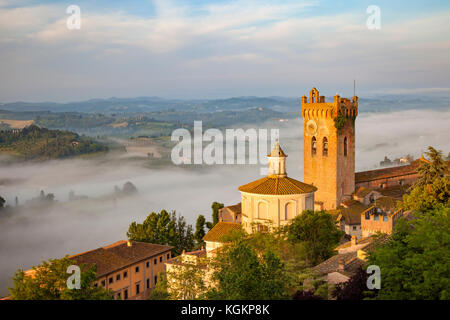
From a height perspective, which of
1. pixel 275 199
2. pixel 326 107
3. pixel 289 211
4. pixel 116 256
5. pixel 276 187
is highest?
pixel 326 107

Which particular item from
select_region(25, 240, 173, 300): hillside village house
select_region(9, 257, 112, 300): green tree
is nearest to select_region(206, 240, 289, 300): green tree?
select_region(9, 257, 112, 300): green tree

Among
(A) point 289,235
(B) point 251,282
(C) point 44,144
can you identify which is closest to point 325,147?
(A) point 289,235

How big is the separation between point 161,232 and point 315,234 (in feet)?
77.5

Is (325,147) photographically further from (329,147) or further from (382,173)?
(382,173)

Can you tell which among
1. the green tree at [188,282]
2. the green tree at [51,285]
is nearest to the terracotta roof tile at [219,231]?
the green tree at [188,282]

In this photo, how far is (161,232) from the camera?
5450 cm

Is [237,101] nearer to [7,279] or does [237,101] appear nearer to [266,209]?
[7,279]

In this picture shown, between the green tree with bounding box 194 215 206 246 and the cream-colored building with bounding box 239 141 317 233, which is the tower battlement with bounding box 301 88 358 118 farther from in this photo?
the cream-colored building with bounding box 239 141 317 233

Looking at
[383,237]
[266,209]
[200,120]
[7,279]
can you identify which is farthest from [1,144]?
[383,237]

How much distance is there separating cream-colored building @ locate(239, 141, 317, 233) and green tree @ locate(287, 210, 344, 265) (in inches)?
90.5

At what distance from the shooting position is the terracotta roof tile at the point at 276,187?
38.6 m

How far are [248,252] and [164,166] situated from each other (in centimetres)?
10870

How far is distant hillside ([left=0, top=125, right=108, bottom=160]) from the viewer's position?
98.8 m

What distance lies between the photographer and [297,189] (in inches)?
1531
